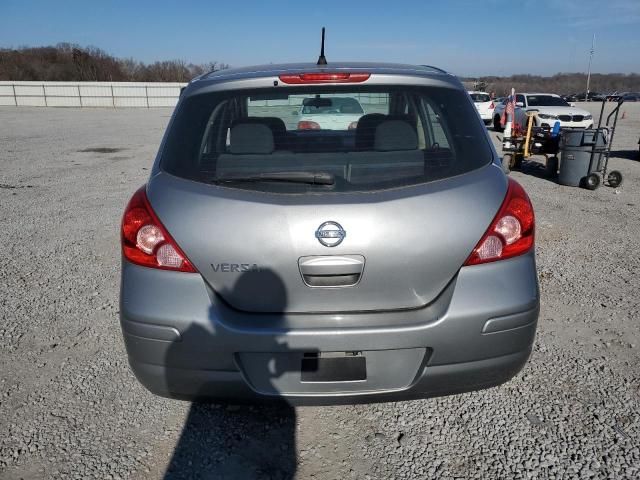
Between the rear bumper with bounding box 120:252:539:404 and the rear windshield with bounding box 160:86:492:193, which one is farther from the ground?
the rear windshield with bounding box 160:86:492:193

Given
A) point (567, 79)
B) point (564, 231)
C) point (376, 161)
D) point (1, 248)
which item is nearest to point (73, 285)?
point (1, 248)

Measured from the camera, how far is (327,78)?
7.02ft

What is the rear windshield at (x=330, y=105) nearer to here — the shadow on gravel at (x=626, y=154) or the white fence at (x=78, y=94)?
the shadow on gravel at (x=626, y=154)

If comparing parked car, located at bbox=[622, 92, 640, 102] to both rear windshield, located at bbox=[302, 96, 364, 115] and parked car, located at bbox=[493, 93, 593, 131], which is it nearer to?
parked car, located at bbox=[493, 93, 593, 131]

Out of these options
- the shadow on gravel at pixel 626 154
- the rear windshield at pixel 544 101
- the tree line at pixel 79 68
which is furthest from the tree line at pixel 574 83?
the shadow on gravel at pixel 626 154

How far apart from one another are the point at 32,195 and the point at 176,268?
23.8 ft

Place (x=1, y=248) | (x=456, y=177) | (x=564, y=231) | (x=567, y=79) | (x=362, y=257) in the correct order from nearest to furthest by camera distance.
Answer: (x=362, y=257), (x=456, y=177), (x=1, y=248), (x=564, y=231), (x=567, y=79)

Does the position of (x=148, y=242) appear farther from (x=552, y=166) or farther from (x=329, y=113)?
(x=552, y=166)

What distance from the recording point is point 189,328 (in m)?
1.92

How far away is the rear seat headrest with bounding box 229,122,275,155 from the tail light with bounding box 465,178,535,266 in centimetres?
103

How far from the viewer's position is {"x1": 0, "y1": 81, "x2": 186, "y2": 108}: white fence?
128 feet

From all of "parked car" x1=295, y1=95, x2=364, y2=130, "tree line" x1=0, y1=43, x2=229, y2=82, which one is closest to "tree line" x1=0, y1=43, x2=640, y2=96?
"tree line" x1=0, y1=43, x2=229, y2=82

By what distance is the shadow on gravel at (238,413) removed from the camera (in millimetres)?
1920

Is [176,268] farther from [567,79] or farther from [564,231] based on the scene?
[567,79]
